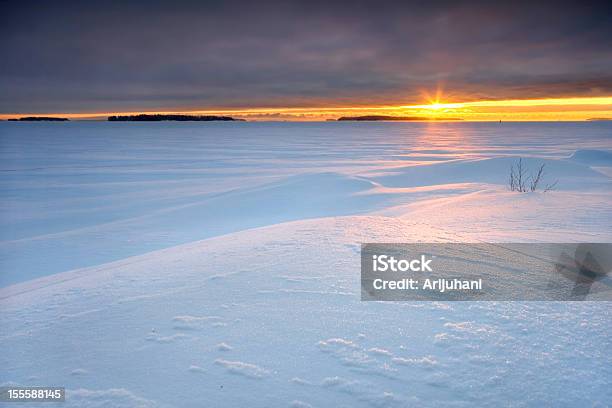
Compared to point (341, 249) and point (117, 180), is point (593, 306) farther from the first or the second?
point (117, 180)

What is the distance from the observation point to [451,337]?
2119 millimetres

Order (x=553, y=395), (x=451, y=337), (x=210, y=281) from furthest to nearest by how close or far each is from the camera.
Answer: (x=210, y=281), (x=451, y=337), (x=553, y=395)

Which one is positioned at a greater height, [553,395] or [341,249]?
[341,249]

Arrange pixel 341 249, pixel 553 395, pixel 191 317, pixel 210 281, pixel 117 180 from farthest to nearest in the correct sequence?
pixel 117 180, pixel 341 249, pixel 210 281, pixel 191 317, pixel 553 395

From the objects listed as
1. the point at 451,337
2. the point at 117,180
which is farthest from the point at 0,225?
the point at 451,337

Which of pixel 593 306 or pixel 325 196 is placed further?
pixel 325 196

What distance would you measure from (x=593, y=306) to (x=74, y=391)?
286cm

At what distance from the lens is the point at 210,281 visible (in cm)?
285

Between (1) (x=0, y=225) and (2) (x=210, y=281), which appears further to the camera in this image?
(1) (x=0, y=225)

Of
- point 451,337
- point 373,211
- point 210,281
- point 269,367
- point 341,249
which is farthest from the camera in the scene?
point 373,211

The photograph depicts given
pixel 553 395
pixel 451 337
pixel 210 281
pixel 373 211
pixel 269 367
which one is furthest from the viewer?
pixel 373 211

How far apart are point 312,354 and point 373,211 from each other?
6.13 metres

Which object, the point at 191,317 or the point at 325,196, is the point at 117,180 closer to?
the point at 325,196

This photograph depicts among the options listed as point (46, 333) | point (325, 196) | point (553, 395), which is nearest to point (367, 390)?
point (553, 395)
